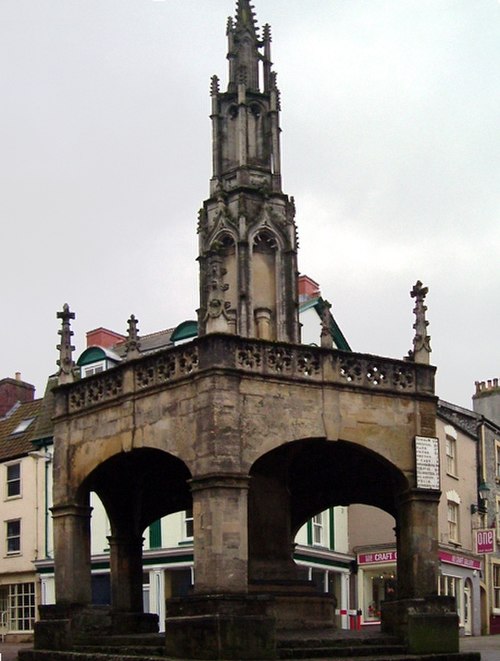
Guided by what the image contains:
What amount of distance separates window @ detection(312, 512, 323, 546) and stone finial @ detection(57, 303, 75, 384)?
20245 mm

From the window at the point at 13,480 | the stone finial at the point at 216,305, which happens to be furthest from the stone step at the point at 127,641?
the window at the point at 13,480

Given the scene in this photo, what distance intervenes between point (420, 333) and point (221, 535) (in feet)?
18.1

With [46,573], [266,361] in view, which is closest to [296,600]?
[266,361]

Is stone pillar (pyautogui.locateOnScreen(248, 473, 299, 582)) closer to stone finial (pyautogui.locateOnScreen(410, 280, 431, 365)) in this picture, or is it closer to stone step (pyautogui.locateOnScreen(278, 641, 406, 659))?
stone step (pyautogui.locateOnScreen(278, 641, 406, 659))

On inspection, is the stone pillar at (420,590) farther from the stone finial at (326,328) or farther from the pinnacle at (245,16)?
the pinnacle at (245,16)

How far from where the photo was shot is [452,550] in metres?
42.4

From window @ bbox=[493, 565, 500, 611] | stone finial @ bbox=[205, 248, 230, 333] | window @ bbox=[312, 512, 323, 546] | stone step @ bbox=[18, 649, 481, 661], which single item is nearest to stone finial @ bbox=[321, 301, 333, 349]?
stone finial @ bbox=[205, 248, 230, 333]

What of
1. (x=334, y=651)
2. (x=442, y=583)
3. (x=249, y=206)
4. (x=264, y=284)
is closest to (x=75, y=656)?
(x=334, y=651)

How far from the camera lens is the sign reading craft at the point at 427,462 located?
19.8 metres

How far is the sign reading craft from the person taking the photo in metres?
19.8

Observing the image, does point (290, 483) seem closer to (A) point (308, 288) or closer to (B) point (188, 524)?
(B) point (188, 524)

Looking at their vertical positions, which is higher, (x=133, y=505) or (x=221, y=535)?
(x=133, y=505)

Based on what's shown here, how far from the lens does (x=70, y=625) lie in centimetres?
2061

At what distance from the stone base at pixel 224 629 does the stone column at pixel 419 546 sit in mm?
3165
